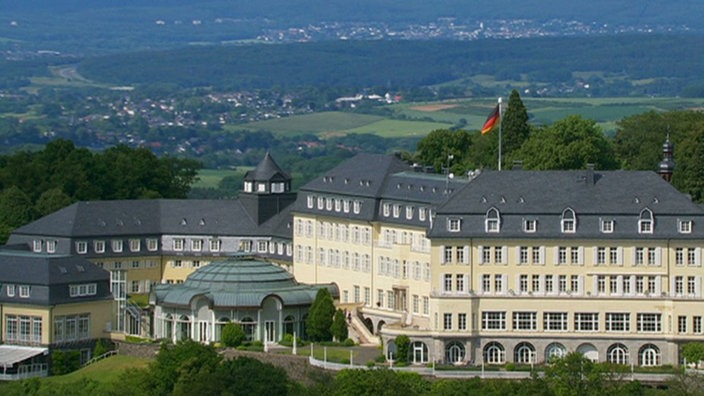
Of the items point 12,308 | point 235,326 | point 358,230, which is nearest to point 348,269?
point 358,230

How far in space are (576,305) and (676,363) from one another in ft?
15.8

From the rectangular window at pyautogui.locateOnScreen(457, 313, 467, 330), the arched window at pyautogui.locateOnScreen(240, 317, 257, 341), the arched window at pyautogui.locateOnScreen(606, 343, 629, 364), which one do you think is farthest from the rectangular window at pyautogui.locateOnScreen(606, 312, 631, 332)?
the arched window at pyautogui.locateOnScreen(240, 317, 257, 341)

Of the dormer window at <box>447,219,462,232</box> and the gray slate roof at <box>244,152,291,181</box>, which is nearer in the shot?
the dormer window at <box>447,219,462,232</box>

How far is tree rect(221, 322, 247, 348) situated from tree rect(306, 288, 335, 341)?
3.18m

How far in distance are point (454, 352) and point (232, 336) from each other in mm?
10214

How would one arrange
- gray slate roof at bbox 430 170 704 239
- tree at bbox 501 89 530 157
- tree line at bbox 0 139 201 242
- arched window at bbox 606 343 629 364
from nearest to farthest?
1. arched window at bbox 606 343 629 364
2. gray slate roof at bbox 430 170 704 239
3. tree line at bbox 0 139 201 242
4. tree at bbox 501 89 530 157

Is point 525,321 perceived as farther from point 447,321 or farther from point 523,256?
point 447,321

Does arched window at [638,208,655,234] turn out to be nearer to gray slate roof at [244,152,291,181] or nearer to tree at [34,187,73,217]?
gray slate roof at [244,152,291,181]

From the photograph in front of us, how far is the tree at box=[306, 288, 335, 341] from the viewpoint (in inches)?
4082

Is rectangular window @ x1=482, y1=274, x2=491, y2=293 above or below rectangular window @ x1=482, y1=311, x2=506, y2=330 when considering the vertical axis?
above

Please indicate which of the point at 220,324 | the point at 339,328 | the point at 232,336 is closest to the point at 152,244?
the point at 220,324

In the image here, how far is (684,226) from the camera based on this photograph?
3890 inches

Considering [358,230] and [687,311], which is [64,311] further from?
[687,311]

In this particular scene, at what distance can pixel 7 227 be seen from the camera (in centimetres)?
12400
